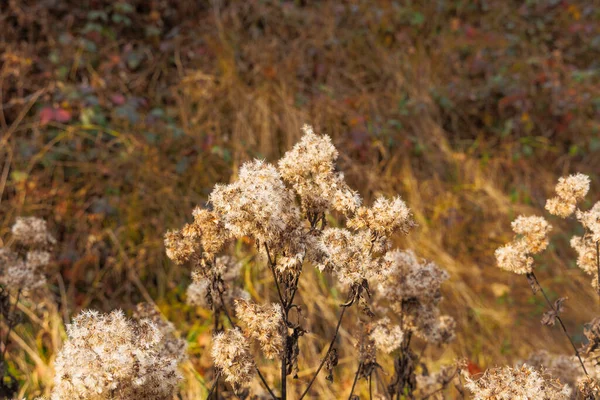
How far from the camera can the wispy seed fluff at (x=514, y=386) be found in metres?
1.17

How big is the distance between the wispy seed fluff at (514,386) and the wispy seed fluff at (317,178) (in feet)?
1.50

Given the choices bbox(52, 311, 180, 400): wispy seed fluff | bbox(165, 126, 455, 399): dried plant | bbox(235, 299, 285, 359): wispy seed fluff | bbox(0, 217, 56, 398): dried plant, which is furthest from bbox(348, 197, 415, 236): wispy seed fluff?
bbox(0, 217, 56, 398): dried plant

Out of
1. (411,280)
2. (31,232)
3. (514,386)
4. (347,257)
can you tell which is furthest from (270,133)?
(514,386)

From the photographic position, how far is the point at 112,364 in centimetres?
106

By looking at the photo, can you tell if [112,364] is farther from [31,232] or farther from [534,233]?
[31,232]

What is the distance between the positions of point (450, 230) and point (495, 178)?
2.27ft

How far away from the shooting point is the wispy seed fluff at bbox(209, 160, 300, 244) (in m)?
1.21

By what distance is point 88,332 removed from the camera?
1130mm

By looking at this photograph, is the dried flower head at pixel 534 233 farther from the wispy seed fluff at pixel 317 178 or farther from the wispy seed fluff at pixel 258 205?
the wispy seed fluff at pixel 258 205

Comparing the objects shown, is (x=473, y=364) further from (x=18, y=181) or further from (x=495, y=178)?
(x=18, y=181)

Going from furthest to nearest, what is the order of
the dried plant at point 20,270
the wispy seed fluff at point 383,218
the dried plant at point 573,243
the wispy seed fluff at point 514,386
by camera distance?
the dried plant at point 20,270
the dried plant at point 573,243
the wispy seed fluff at point 383,218
the wispy seed fluff at point 514,386

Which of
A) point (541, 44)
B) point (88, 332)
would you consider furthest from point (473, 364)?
point (541, 44)

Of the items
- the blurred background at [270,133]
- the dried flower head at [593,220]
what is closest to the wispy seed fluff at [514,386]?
the dried flower head at [593,220]

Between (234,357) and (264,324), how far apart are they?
0.09 metres
